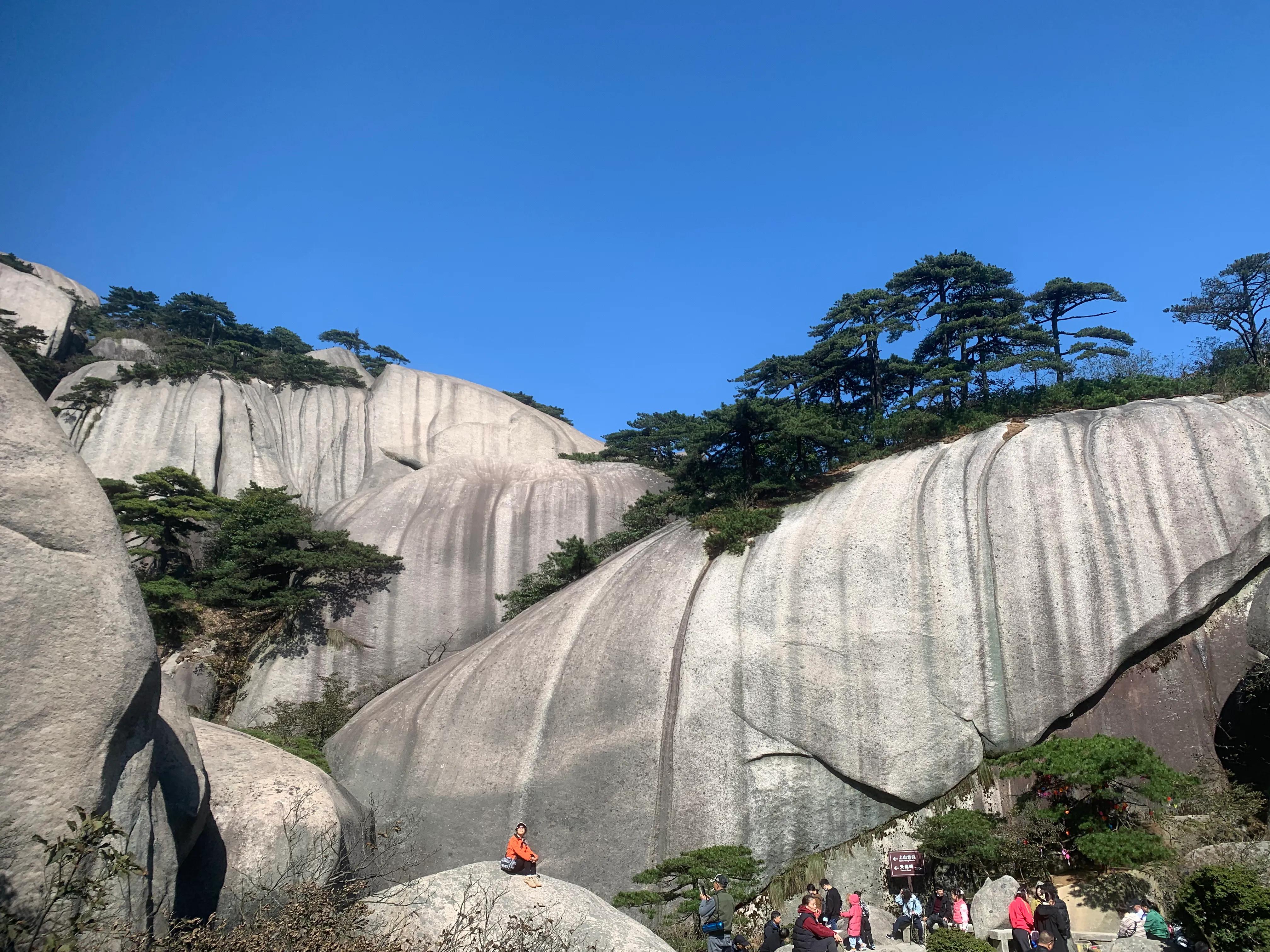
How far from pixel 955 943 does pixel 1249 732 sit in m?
8.16

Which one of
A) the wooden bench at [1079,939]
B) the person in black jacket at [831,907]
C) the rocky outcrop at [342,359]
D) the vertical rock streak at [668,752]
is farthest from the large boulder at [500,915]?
the rocky outcrop at [342,359]

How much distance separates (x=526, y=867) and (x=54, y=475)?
6.06 metres

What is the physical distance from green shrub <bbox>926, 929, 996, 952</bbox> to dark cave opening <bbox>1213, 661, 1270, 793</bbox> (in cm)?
696

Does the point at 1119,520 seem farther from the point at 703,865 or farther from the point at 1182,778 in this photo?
the point at 703,865

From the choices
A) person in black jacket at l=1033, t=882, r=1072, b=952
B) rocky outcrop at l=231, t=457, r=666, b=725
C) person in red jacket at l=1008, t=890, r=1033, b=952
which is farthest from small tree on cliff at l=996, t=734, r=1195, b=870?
rocky outcrop at l=231, t=457, r=666, b=725

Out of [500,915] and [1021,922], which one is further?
[1021,922]

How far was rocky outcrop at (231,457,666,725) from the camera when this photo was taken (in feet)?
72.4

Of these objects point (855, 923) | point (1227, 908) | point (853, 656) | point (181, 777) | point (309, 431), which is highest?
point (309, 431)

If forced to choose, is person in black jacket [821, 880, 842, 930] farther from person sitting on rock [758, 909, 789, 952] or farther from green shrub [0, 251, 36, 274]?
green shrub [0, 251, 36, 274]

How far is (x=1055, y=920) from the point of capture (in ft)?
32.7

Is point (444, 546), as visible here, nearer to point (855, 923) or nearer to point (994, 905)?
point (855, 923)

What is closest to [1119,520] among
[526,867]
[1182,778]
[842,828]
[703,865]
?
[1182,778]

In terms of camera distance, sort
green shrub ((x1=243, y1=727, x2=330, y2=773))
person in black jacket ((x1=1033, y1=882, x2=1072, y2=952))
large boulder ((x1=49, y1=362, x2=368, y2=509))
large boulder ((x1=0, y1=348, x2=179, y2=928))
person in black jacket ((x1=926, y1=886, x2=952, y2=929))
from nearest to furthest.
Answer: large boulder ((x1=0, y1=348, x2=179, y2=928)) → person in black jacket ((x1=1033, y1=882, x2=1072, y2=952)) → person in black jacket ((x1=926, y1=886, x2=952, y2=929)) → green shrub ((x1=243, y1=727, x2=330, y2=773)) → large boulder ((x1=49, y1=362, x2=368, y2=509))

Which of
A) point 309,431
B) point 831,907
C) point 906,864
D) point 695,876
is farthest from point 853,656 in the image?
point 309,431
